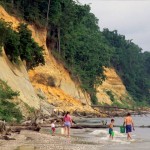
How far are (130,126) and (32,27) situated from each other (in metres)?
33.2

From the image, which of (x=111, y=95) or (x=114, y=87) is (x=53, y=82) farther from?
(x=114, y=87)

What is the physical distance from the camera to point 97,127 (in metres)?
33.7

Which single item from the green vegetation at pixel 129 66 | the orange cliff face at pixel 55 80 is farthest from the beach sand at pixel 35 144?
the green vegetation at pixel 129 66

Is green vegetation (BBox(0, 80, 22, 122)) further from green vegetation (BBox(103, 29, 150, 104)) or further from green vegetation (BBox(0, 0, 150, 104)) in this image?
green vegetation (BBox(103, 29, 150, 104))

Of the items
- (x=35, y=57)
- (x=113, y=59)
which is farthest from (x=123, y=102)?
(x=35, y=57)

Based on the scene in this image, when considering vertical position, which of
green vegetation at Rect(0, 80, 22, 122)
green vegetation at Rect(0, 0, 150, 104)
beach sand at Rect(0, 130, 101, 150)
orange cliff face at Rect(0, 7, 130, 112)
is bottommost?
beach sand at Rect(0, 130, 101, 150)

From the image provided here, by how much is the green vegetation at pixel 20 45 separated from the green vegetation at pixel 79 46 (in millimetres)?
126

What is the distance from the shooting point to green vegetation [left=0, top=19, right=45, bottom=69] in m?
38.4

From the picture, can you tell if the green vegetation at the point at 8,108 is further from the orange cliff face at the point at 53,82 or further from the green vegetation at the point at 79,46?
the orange cliff face at the point at 53,82

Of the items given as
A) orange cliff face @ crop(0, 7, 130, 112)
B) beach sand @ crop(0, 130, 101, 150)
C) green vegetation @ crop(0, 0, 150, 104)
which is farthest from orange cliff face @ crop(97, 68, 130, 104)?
beach sand @ crop(0, 130, 101, 150)

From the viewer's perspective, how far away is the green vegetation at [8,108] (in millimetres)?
28487

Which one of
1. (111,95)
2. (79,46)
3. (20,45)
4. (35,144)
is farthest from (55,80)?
(35,144)

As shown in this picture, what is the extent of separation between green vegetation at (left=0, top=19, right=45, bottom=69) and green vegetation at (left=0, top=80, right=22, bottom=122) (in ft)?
23.8

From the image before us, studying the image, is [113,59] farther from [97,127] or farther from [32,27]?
Result: [97,127]
